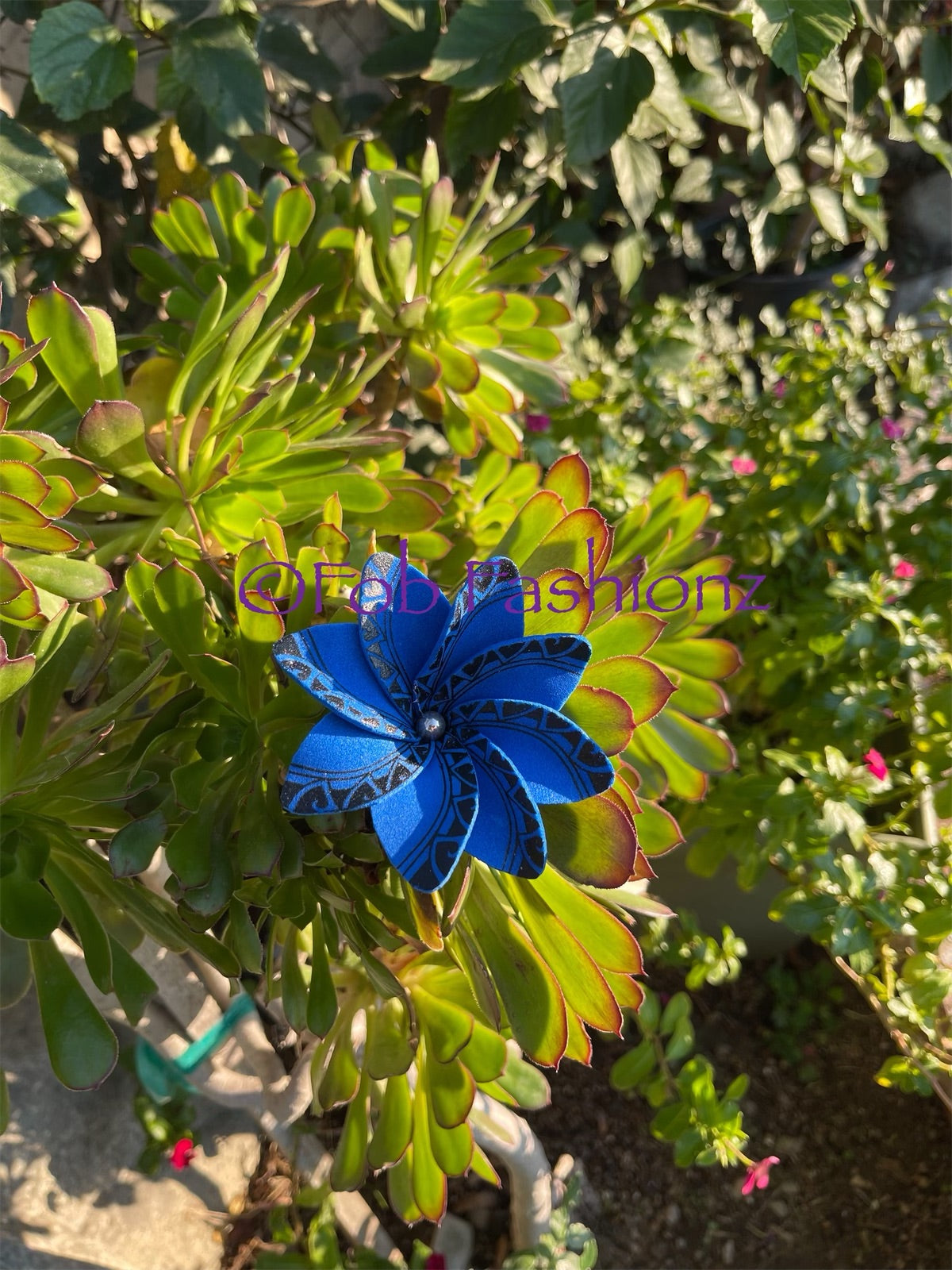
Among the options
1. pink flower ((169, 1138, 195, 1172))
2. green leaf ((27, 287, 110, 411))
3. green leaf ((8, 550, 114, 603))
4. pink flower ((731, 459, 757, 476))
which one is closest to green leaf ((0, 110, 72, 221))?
green leaf ((27, 287, 110, 411))

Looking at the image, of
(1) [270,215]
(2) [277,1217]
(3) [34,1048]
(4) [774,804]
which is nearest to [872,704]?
(4) [774,804]

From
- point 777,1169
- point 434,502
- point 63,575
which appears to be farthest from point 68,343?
point 777,1169

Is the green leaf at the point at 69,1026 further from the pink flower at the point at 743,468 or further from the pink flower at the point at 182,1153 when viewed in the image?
the pink flower at the point at 743,468

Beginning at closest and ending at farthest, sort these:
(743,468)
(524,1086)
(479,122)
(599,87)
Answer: (524,1086) < (599,87) < (479,122) < (743,468)

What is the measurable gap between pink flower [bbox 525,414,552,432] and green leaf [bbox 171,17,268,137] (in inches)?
25.8

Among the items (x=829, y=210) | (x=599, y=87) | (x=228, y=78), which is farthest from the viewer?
(x=829, y=210)

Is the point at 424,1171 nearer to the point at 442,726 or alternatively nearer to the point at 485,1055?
the point at 485,1055

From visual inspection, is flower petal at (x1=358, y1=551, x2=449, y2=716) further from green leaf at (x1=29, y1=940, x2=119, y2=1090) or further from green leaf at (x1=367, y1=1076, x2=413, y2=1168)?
green leaf at (x1=367, y1=1076, x2=413, y2=1168)

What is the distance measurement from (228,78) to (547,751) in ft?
3.03

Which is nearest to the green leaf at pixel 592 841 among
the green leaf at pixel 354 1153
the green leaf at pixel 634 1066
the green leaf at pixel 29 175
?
the green leaf at pixel 354 1153

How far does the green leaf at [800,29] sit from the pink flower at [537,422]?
0.71 meters

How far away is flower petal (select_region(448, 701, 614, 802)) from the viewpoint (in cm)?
45

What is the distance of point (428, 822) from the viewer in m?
0.45

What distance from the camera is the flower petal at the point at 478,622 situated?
1.62 ft
